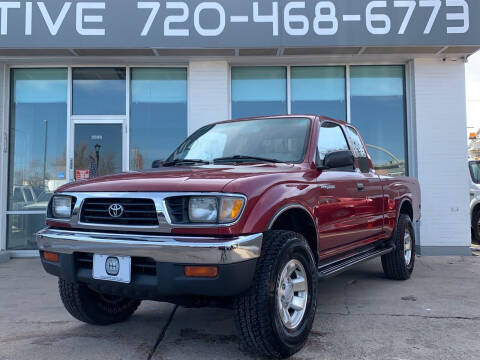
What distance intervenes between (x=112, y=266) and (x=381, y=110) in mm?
6740

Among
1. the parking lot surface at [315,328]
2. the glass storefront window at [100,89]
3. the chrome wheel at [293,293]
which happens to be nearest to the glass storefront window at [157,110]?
the glass storefront window at [100,89]

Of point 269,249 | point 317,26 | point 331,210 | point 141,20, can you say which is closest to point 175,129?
point 141,20

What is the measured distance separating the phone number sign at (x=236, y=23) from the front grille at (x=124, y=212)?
4660 mm

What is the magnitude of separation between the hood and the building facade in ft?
14.3

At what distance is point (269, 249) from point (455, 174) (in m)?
6.09

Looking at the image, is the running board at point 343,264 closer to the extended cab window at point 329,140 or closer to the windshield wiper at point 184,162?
the extended cab window at point 329,140

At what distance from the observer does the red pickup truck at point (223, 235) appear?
2.61 meters

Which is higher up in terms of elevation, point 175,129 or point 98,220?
point 175,129

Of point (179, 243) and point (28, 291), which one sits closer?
point (179, 243)

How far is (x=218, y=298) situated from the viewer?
2799mm

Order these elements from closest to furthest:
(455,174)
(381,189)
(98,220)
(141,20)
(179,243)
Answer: (179,243) → (98,220) → (381,189) → (141,20) → (455,174)

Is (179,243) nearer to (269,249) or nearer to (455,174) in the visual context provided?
(269,249)

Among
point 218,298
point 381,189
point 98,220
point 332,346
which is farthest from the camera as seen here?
point 381,189

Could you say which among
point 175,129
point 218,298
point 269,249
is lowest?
point 218,298
